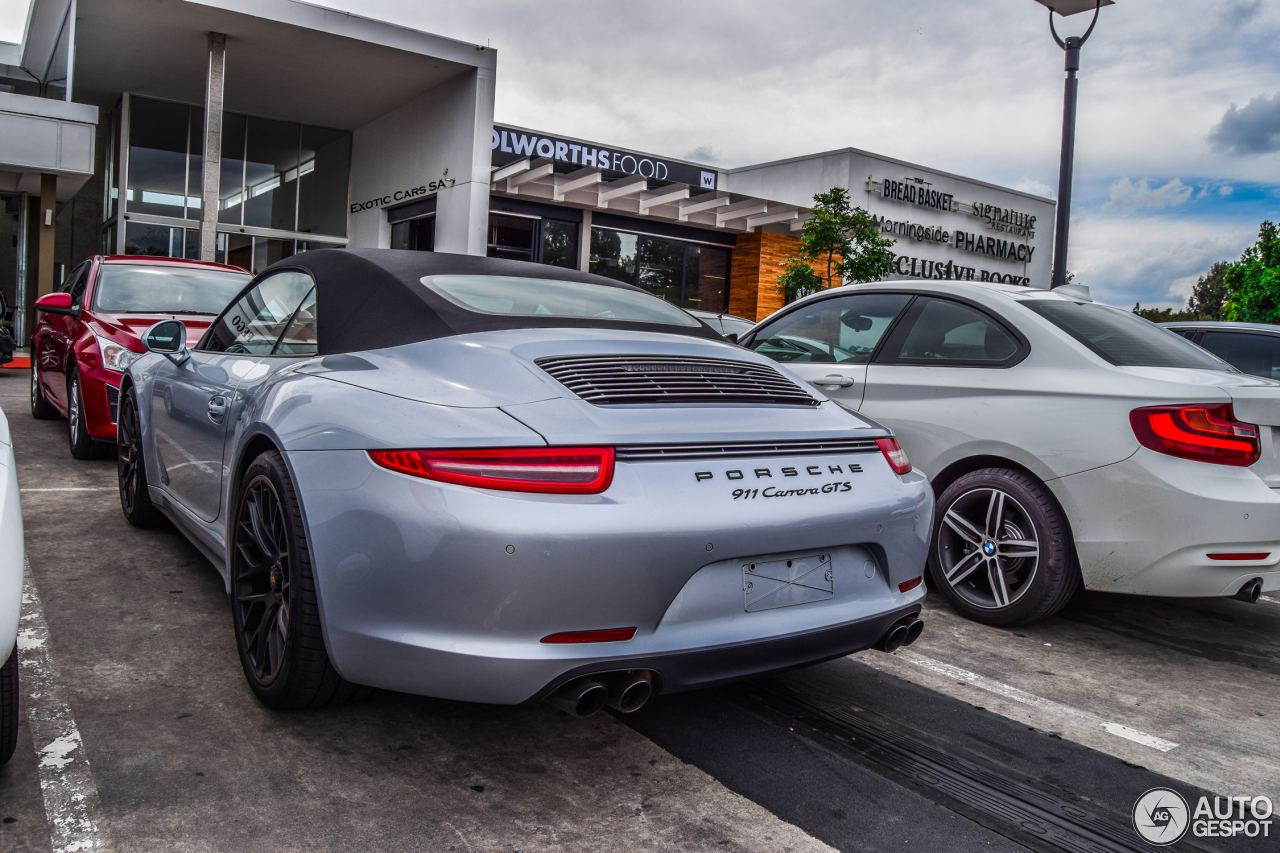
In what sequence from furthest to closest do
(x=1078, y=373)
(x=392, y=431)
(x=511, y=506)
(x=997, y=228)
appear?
1. (x=997, y=228)
2. (x=1078, y=373)
3. (x=392, y=431)
4. (x=511, y=506)

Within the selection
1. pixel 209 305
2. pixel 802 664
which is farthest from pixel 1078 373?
pixel 209 305

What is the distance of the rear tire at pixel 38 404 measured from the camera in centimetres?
871

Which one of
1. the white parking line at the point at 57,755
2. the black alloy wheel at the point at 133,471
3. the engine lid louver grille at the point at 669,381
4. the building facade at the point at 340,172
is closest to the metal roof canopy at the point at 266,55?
the building facade at the point at 340,172

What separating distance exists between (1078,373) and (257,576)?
3320 millimetres

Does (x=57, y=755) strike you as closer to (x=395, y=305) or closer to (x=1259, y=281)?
(x=395, y=305)

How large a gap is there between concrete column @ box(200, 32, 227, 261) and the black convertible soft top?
49.7 ft

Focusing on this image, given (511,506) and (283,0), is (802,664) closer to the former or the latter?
(511,506)

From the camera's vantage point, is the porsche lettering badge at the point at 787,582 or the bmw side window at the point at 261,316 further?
the bmw side window at the point at 261,316

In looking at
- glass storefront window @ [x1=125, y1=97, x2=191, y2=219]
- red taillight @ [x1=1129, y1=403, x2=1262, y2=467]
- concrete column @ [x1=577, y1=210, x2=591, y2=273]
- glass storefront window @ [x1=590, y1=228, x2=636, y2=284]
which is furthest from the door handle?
glass storefront window @ [x1=125, y1=97, x2=191, y2=219]

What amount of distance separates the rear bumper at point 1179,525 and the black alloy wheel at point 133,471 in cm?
429

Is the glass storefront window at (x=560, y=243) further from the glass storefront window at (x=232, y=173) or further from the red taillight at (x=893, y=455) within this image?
the red taillight at (x=893, y=455)

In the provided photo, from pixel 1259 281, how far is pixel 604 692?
25.5 m

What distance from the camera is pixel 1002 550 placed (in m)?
4.13

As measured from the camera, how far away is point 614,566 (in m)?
2.16
